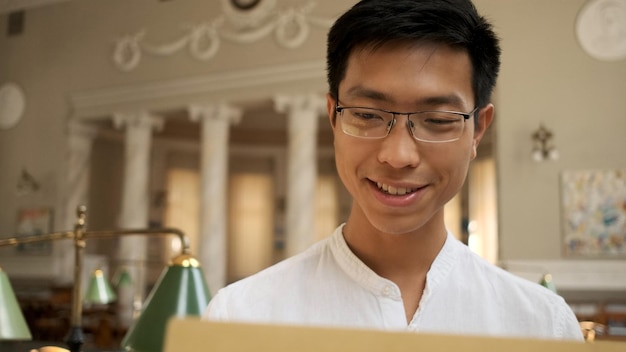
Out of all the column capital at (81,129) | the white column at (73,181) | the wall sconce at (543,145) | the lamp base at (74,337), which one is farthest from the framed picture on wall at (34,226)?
the lamp base at (74,337)

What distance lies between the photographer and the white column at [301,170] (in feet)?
35.0

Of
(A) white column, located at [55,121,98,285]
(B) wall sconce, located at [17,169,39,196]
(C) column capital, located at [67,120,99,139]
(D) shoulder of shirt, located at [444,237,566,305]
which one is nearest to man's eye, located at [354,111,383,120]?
(D) shoulder of shirt, located at [444,237,566,305]

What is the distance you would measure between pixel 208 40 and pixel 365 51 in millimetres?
11347

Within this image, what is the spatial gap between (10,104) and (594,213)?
39.5ft

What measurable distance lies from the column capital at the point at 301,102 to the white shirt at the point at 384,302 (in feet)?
31.6

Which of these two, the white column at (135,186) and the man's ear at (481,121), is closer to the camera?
the man's ear at (481,121)

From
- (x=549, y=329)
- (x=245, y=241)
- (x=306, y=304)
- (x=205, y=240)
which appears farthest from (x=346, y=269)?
(x=245, y=241)

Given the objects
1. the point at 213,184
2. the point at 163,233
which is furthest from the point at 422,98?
the point at 213,184

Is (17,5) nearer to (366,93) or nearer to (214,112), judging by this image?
(214,112)

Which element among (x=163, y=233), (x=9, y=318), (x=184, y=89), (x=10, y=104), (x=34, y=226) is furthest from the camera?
(x=10, y=104)

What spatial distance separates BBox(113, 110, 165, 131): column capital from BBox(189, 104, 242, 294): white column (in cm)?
114

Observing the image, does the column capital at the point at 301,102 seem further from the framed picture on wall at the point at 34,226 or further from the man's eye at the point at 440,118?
the man's eye at the point at 440,118

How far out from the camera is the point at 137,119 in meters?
12.7

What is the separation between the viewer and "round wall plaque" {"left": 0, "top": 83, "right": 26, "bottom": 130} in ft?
46.9
